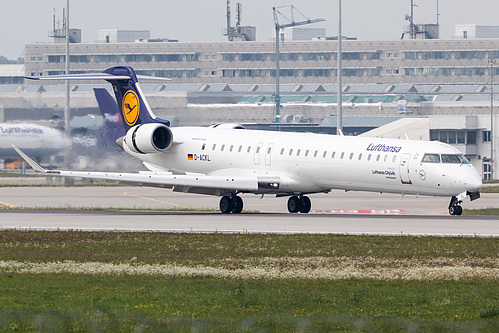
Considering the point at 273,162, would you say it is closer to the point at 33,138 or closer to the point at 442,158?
the point at 442,158

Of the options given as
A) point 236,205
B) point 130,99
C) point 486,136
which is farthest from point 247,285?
point 486,136

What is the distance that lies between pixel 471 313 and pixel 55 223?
21.4 meters

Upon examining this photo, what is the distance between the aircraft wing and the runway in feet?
4.00

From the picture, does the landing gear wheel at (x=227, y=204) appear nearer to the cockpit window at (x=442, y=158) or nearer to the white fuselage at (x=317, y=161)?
the white fuselage at (x=317, y=161)

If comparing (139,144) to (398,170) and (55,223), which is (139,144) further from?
(398,170)

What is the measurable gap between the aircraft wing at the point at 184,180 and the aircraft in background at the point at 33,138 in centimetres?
1992

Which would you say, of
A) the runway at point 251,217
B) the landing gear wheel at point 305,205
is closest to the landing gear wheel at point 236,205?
the runway at point 251,217

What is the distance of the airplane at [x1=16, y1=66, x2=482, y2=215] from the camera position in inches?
1489

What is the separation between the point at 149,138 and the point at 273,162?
5786 mm

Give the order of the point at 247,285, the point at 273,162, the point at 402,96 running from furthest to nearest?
the point at 402,96
the point at 273,162
the point at 247,285

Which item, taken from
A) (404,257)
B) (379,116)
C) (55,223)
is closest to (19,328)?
(404,257)

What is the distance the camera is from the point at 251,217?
39312mm

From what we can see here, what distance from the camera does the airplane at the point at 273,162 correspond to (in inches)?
1489

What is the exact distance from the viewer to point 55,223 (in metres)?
35.5
